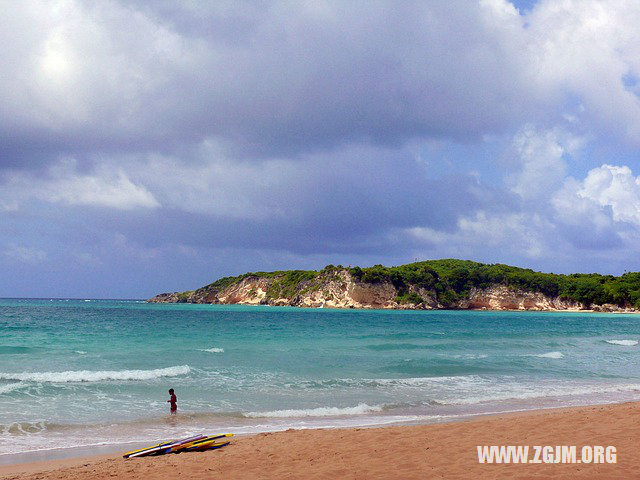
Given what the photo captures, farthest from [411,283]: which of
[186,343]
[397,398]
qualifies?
[397,398]

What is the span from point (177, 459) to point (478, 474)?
6046mm

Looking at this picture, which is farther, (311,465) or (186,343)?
(186,343)

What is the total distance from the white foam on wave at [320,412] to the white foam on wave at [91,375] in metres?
8.81

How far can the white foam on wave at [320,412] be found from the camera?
51.4 ft

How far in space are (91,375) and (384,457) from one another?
17.3m

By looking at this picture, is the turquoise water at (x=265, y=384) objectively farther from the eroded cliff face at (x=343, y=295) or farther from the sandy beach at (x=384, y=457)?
the eroded cliff face at (x=343, y=295)

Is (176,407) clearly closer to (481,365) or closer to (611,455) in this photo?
(611,455)

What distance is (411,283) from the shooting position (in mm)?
150750

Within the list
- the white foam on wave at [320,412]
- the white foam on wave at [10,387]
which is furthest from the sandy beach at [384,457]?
the white foam on wave at [10,387]

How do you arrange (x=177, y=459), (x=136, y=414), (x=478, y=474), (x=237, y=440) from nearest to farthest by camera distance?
1. (x=478, y=474)
2. (x=177, y=459)
3. (x=237, y=440)
4. (x=136, y=414)

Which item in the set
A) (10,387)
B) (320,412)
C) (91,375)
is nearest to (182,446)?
(320,412)

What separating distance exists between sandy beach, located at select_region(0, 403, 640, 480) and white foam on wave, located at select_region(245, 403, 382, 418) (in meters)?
3.14

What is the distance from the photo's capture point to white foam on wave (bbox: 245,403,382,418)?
15.7 m

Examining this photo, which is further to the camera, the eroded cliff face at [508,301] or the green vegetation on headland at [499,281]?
the eroded cliff face at [508,301]
